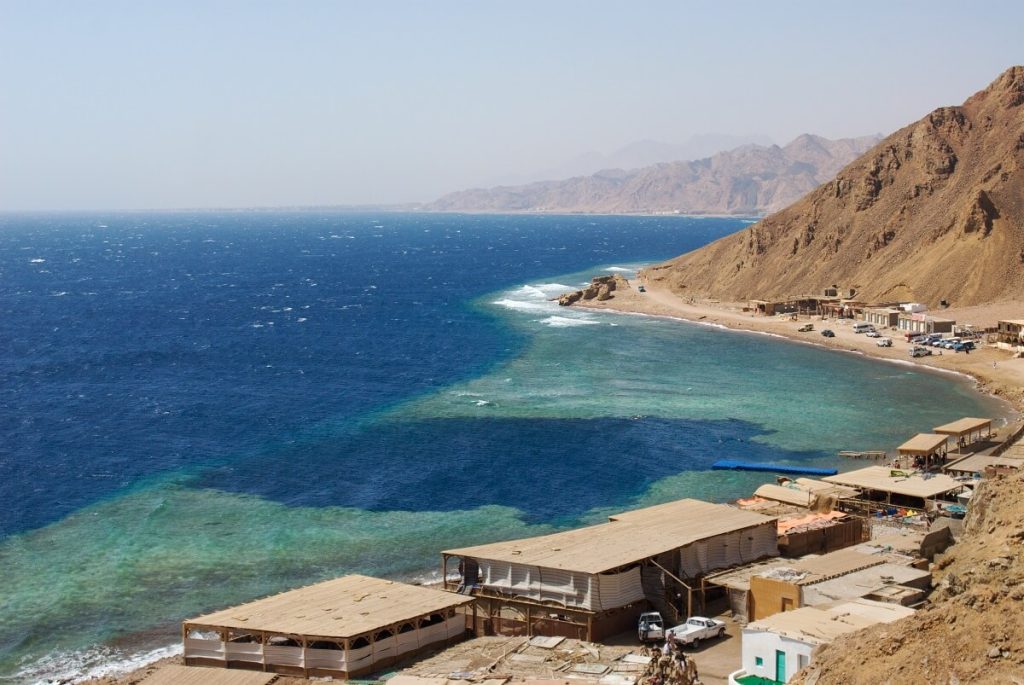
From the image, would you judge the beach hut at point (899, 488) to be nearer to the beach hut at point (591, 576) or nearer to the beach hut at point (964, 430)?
the beach hut at point (964, 430)

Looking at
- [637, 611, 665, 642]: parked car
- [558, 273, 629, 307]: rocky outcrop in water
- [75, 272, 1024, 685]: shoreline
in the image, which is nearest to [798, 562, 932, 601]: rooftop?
[637, 611, 665, 642]: parked car

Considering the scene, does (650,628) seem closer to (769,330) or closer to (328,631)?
(328,631)

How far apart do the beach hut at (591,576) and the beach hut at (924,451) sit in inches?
972

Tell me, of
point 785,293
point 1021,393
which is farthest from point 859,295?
point 1021,393

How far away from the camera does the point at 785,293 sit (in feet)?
514

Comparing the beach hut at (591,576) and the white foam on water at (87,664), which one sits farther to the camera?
the white foam on water at (87,664)

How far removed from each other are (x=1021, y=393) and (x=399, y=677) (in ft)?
237

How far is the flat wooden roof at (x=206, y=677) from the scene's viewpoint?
33.8 meters

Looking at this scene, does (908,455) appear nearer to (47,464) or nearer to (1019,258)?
(47,464)

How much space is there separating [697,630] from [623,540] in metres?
5.96

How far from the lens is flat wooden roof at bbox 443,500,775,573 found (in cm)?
3981

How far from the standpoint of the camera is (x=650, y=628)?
124 ft

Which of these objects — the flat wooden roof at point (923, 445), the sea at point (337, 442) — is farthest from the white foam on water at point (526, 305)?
the flat wooden roof at point (923, 445)

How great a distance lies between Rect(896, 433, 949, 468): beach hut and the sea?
18.3 feet
